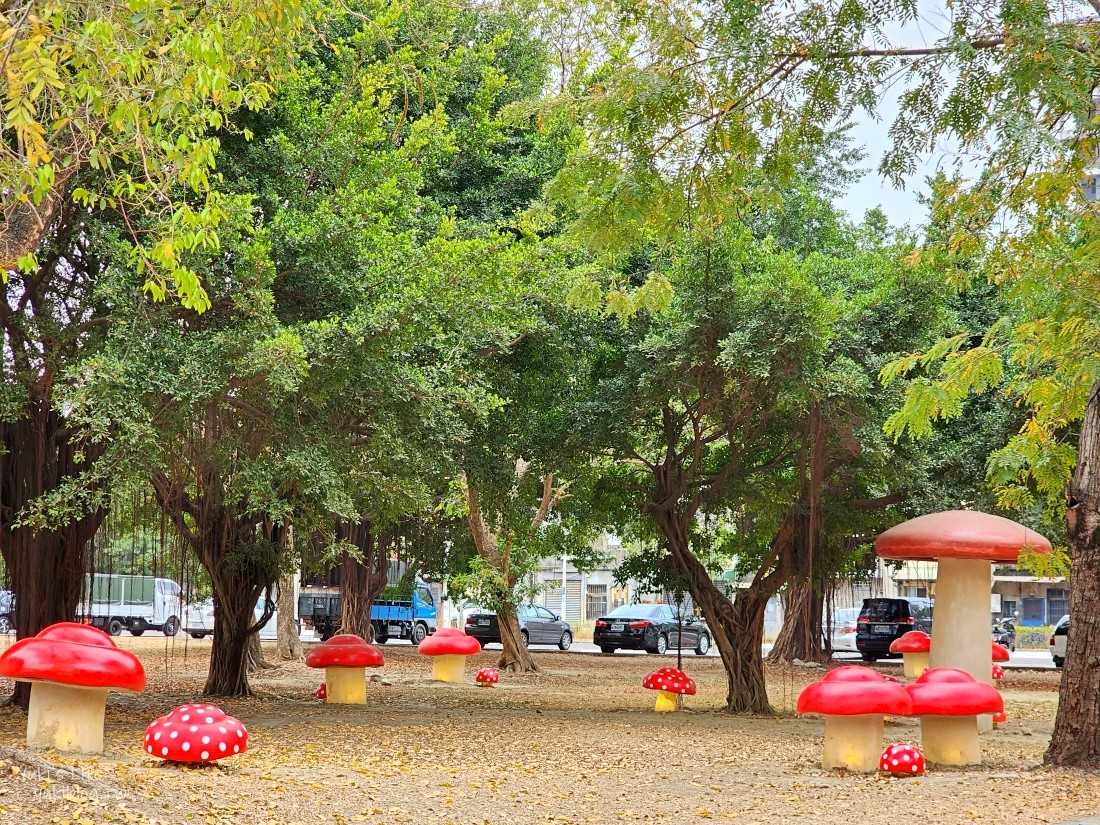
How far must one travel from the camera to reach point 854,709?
29.7ft

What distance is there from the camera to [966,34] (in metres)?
7.78

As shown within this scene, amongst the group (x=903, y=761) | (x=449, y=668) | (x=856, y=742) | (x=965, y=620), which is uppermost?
(x=965, y=620)

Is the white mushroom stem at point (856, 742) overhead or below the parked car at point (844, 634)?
overhead

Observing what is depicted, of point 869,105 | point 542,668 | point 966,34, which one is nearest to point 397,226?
point 869,105

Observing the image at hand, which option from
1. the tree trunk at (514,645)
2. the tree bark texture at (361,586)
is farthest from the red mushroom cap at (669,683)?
the tree bark texture at (361,586)

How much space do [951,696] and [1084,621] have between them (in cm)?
133

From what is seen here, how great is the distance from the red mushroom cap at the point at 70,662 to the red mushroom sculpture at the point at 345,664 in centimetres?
583

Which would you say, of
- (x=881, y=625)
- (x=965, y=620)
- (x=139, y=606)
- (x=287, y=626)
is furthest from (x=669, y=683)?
(x=139, y=606)

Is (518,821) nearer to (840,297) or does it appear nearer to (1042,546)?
(1042,546)

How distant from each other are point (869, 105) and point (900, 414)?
257cm

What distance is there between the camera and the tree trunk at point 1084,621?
8.80m

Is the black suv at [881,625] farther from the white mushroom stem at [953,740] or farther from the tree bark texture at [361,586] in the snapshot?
the white mushroom stem at [953,740]

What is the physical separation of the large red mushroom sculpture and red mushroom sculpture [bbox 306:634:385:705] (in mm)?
6448

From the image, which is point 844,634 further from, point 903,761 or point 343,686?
point 903,761
